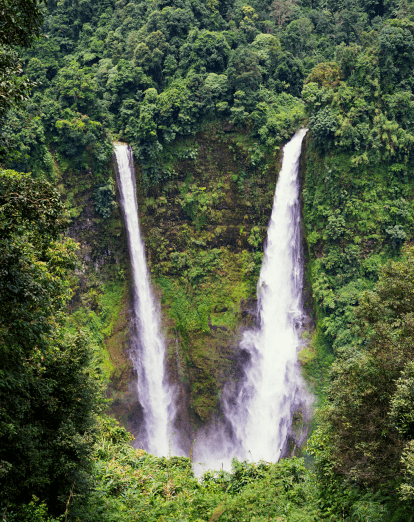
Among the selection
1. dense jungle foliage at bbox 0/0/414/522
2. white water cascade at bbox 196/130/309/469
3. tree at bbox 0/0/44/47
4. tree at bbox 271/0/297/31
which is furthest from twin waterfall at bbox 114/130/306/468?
tree at bbox 0/0/44/47

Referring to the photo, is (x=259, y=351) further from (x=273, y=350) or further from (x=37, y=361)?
(x=37, y=361)

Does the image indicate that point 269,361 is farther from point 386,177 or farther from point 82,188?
point 82,188

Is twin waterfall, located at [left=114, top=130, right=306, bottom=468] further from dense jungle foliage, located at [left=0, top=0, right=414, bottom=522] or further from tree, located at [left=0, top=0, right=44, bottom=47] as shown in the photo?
tree, located at [left=0, top=0, right=44, bottom=47]

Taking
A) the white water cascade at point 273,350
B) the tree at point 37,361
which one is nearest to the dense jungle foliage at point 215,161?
the white water cascade at point 273,350

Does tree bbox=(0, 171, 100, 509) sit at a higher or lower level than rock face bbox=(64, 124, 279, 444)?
lower

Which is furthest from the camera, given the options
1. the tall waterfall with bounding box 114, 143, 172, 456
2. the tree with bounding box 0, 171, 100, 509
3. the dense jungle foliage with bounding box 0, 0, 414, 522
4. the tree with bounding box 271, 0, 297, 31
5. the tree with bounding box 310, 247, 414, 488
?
the tree with bounding box 271, 0, 297, 31

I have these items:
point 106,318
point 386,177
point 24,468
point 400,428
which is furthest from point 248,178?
point 24,468

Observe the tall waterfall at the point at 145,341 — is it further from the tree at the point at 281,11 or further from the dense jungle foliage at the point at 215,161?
the tree at the point at 281,11
